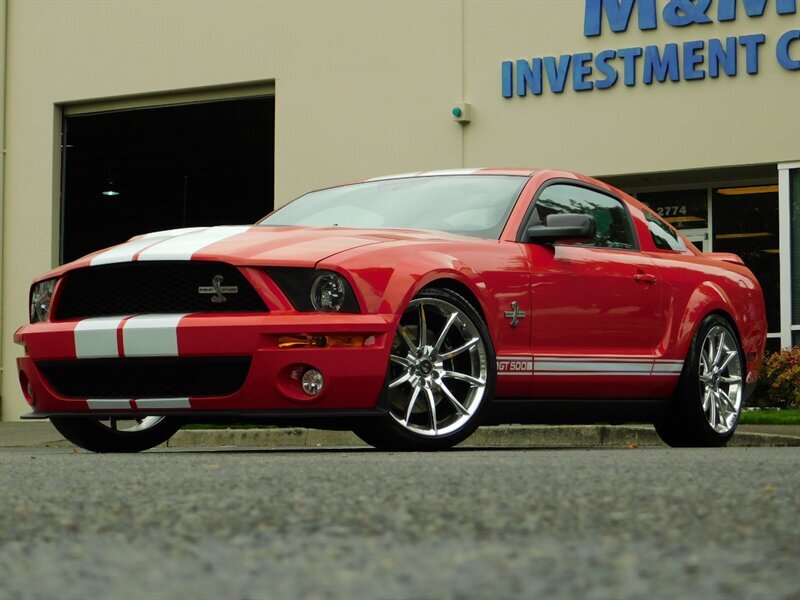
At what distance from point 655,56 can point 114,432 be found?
31.7ft

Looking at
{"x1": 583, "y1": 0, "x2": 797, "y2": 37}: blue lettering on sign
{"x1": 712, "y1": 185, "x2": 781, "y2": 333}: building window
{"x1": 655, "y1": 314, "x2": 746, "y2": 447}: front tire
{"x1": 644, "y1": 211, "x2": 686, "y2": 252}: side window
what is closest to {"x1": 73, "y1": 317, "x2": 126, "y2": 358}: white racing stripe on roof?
{"x1": 655, "y1": 314, "x2": 746, "y2": 447}: front tire

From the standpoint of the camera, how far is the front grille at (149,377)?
20.7 feet

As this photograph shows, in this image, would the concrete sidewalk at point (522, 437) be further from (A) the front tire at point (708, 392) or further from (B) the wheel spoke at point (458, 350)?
(B) the wheel spoke at point (458, 350)

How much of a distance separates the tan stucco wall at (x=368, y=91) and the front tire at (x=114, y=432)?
29.9ft

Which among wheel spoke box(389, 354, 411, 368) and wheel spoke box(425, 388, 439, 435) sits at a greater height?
wheel spoke box(389, 354, 411, 368)

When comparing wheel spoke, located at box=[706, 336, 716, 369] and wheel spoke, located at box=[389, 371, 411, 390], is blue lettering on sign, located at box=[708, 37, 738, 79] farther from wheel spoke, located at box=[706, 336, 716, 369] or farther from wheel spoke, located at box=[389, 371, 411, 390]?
wheel spoke, located at box=[389, 371, 411, 390]

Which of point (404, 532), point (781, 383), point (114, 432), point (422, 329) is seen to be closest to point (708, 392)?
point (422, 329)

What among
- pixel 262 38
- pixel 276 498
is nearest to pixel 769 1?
pixel 262 38

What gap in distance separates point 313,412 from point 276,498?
8.51 feet

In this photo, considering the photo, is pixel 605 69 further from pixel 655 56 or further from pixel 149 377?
pixel 149 377

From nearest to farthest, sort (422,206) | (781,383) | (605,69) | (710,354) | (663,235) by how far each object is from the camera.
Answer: (422,206) → (710,354) → (663,235) → (781,383) → (605,69)

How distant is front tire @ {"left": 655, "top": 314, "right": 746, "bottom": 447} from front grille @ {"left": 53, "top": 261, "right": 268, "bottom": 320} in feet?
9.06

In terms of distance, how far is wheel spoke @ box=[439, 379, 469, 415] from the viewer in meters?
6.54

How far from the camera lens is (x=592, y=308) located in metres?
7.41
